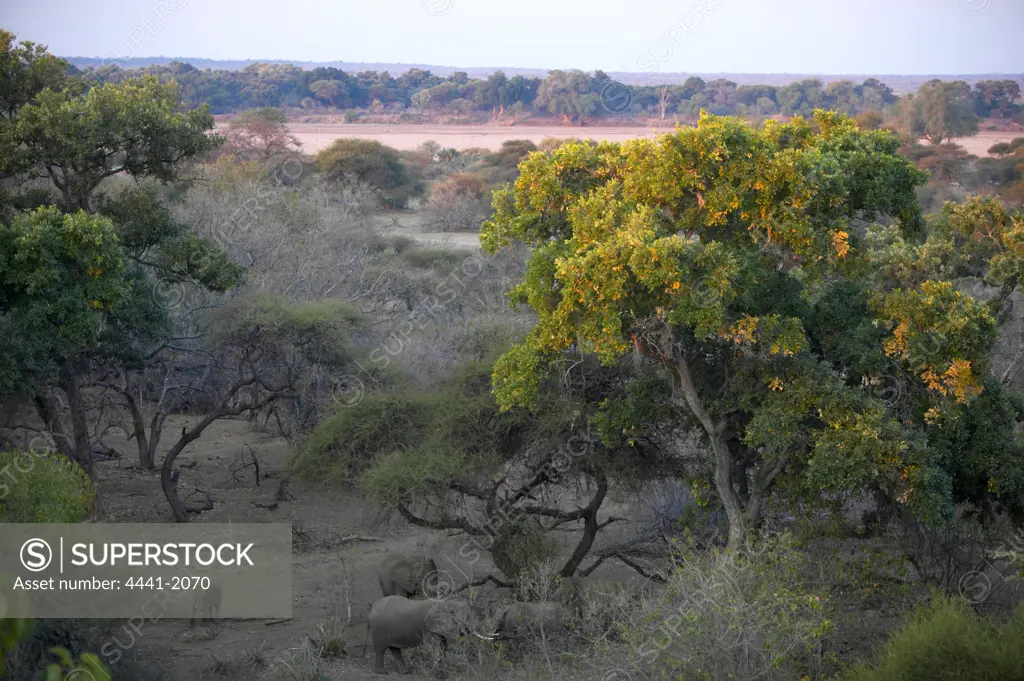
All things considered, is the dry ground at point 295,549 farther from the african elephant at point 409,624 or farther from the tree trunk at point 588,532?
the tree trunk at point 588,532

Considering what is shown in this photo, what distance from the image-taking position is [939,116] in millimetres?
53938

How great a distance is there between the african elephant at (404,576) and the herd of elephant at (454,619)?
0.64 m

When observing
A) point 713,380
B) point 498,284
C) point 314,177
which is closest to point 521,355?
point 713,380

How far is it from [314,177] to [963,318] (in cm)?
2904

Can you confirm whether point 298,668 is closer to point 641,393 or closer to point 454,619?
point 454,619

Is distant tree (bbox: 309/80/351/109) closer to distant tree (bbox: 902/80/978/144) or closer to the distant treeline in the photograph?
the distant treeline

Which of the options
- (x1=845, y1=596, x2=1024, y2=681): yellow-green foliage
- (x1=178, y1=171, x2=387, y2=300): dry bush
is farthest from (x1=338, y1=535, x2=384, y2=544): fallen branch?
(x1=845, y1=596, x2=1024, y2=681): yellow-green foliage

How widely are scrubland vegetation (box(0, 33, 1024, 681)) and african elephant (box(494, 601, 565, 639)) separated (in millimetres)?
141

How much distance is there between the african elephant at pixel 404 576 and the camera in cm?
1166

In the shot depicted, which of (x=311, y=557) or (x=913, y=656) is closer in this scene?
(x=913, y=656)

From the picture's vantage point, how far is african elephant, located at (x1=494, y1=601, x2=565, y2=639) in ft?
33.9

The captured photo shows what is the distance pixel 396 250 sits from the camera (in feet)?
98.2

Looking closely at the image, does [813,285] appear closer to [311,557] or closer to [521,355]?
[521,355]

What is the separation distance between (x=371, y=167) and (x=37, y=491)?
30.8 metres
